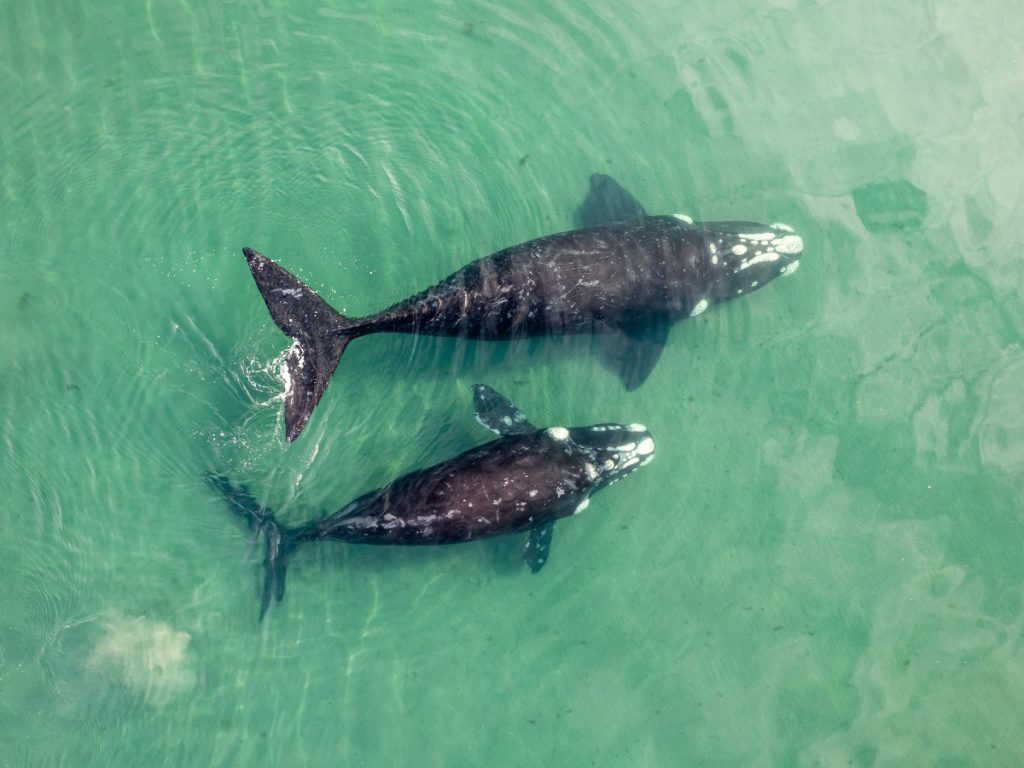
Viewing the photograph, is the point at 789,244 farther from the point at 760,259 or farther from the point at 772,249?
the point at 760,259

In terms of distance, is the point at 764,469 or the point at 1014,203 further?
the point at 1014,203

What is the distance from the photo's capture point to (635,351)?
38.5 ft

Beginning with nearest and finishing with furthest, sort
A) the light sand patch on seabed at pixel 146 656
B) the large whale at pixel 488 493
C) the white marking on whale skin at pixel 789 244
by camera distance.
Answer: the large whale at pixel 488 493, the light sand patch on seabed at pixel 146 656, the white marking on whale skin at pixel 789 244

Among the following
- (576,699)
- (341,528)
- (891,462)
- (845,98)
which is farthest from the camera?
(845,98)

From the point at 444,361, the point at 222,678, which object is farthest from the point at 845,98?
the point at 222,678

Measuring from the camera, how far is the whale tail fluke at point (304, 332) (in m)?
9.62

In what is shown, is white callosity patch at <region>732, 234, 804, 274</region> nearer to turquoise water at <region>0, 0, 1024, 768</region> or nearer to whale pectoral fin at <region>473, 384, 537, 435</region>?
turquoise water at <region>0, 0, 1024, 768</region>

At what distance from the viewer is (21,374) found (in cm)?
1127

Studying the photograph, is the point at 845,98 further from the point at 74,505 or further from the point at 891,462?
the point at 74,505

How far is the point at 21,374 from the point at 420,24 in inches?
335

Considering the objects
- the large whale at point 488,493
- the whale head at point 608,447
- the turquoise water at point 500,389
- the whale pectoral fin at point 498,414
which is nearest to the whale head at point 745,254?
the turquoise water at point 500,389

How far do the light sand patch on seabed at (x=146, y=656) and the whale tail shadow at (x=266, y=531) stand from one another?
1359 mm

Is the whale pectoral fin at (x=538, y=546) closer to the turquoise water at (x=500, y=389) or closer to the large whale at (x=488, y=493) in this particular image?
the large whale at (x=488, y=493)

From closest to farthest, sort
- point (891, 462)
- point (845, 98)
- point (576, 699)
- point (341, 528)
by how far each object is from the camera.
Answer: point (341, 528)
point (576, 699)
point (891, 462)
point (845, 98)
